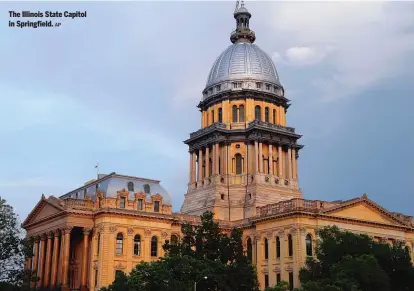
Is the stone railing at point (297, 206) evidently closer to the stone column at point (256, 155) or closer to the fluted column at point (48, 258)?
the stone column at point (256, 155)

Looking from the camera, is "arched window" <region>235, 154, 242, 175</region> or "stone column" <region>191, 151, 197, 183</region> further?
"stone column" <region>191, 151, 197, 183</region>

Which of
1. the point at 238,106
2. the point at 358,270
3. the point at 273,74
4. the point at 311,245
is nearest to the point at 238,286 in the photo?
the point at 358,270

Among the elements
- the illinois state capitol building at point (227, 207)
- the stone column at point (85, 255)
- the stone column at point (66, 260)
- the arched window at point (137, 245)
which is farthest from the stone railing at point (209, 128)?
the stone column at point (66, 260)

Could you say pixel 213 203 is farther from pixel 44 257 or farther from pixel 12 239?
pixel 12 239

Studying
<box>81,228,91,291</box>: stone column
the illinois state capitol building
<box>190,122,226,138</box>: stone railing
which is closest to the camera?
the illinois state capitol building

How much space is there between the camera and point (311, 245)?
241ft

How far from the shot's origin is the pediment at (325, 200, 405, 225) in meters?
76.3

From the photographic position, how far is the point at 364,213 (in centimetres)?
7881

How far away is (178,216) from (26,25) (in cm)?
4269

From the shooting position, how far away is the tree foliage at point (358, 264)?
6069 cm

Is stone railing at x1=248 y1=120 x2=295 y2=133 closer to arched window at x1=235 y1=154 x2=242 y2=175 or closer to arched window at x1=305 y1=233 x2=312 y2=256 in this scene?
arched window at x1=235 y1=154 x2=242 y2=175

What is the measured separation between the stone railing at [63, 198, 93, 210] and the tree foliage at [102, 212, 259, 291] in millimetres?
17317

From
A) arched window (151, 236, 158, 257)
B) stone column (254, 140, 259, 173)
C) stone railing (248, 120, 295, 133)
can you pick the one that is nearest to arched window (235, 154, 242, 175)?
stone column (254, 140, 259, 173)

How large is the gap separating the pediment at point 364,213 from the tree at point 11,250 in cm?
3550
